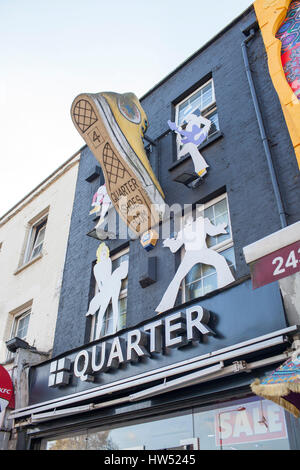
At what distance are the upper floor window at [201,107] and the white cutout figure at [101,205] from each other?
86.5 inches

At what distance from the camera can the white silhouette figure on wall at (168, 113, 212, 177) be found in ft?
26.3

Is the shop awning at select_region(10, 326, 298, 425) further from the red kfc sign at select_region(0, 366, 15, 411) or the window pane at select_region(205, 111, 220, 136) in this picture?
the window pane at select_region(205, 111, 220, 136)

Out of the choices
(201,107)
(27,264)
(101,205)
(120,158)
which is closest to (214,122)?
(201,107)

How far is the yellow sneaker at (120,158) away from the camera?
26.3 ft

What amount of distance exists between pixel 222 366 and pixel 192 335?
29.6 inches

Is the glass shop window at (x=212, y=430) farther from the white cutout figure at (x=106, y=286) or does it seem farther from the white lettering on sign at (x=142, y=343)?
the white cutout figure at (x=106, y=286)

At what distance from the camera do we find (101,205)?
10.4 m

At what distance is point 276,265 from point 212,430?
7.69 ft

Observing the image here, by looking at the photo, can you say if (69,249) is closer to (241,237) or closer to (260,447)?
(241,237)

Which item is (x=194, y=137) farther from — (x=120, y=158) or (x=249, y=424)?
(x=249, y=424)

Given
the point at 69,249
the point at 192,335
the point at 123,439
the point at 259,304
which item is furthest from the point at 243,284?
the point at 69,249

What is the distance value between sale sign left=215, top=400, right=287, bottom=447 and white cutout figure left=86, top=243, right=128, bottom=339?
319 centimetres

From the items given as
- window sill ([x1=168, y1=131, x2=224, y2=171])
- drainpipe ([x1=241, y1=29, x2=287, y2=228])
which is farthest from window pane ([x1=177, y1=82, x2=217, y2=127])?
window sill ([x1=168, y1=131, x2=224, y2=171])

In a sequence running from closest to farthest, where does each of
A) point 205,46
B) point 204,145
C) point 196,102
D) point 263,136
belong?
point 263,136
point 204,145
point 196,102
point 205,46
